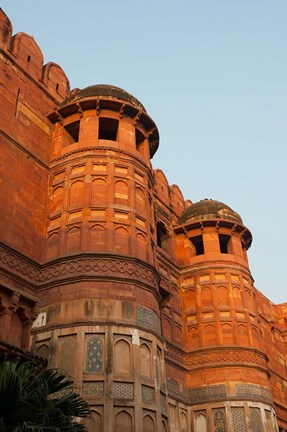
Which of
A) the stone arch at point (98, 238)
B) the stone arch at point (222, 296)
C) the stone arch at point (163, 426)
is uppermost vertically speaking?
Answer: the stone arch at point (222, 296)

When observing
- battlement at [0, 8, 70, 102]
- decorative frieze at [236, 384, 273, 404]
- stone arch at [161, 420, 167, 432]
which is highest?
battlement at [0, 8, 70, 102]

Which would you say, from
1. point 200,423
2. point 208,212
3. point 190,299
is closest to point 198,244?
point 208,212

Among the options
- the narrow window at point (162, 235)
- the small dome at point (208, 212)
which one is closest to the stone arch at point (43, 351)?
the narrow window at point (162, 235)

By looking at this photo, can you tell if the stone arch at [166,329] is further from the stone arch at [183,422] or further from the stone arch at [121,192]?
the stone arch at [121,192]

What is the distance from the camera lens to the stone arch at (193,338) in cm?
2209

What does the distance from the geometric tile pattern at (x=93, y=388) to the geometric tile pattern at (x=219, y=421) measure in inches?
324

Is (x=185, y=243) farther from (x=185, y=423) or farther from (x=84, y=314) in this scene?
(x=84, y=314)

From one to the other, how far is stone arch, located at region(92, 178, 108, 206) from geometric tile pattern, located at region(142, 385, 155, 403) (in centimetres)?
608

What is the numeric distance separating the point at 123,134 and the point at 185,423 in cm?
1143

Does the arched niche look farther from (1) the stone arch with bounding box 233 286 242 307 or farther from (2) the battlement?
(2) the battlement

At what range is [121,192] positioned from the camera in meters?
17.8

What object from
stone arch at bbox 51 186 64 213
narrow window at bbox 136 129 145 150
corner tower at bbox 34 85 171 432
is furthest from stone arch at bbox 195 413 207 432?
narrow window at bbox 136 129 145 150

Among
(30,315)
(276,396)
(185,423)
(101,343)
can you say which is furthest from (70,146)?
(276,396)

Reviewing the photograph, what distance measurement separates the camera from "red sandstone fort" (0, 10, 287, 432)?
14422 millimetres
